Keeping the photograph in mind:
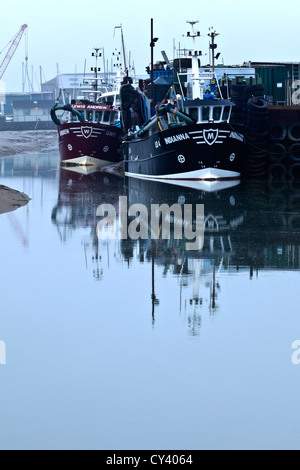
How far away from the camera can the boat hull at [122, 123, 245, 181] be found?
121ft

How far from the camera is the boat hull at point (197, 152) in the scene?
121 ft

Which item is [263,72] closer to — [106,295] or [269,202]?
[269,202]

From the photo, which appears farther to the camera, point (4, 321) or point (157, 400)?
point (4, 321)

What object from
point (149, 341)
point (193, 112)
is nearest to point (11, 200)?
point (193, 112)

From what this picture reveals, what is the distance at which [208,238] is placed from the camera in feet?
64.7

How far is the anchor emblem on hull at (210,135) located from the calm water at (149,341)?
16103 mm

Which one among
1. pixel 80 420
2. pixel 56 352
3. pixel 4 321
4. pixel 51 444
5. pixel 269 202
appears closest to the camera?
pixel 51 444

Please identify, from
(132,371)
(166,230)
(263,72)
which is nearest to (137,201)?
(166,230)

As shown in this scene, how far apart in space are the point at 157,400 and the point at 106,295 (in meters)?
5.10

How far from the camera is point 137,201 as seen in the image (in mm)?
29766

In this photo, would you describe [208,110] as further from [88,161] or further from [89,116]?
[89,116]

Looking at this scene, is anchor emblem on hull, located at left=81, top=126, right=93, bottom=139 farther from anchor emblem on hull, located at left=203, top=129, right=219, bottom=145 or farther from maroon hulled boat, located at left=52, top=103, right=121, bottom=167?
anchor emblem on hull, located at left=203, top=129, right=219, bottom=145

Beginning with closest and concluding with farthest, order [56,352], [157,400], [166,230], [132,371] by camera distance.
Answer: [157,400] → [132,371] → [56,352] → [166,230]

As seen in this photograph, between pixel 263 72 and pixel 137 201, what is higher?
pixel 263 72
